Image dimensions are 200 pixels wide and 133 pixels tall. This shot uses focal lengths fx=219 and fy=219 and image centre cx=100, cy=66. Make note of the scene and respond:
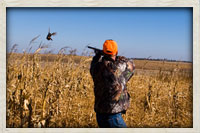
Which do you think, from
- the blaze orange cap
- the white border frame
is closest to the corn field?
the white border frame

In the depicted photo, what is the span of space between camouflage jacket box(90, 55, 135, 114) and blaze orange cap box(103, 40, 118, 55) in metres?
0.13

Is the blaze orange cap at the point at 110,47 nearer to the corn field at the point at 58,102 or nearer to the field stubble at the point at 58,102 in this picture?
the field stubble at the point at 58,102

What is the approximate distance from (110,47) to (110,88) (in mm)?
596

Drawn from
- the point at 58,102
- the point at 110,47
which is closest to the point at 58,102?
the point at 58,102

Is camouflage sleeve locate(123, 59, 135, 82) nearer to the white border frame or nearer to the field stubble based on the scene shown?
the white border frame

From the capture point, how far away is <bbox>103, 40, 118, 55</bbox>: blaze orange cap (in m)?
3.17

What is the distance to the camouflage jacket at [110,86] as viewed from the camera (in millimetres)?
3164

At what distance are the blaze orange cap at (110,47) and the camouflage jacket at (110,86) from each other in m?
Result: 0.13

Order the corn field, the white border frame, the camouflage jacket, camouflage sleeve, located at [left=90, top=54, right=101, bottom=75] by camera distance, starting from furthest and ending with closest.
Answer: the corn field, the white border frame, camouflage sleeve, located at [left=90, top=54, right=101, bottom=75], the camouflage jacket

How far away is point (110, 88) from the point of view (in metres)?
3.18
